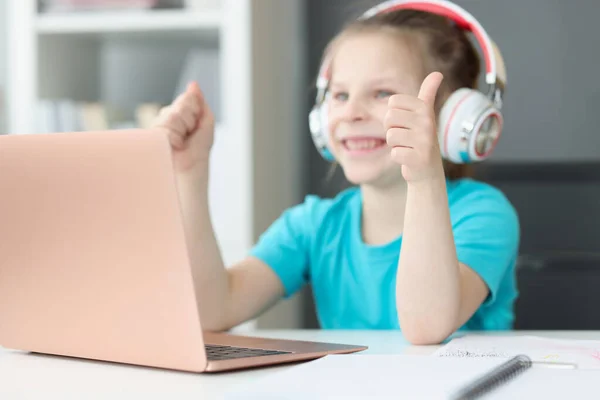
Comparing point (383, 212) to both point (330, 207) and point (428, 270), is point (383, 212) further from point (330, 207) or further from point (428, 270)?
point (428, 270)

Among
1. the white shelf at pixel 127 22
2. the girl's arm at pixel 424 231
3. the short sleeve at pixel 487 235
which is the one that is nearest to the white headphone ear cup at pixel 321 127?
the short sleeve at pixel 487 235

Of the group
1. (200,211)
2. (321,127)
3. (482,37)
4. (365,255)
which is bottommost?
(365,255)

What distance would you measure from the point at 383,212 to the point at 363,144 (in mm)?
139

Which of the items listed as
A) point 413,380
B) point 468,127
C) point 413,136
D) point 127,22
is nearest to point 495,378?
point 413,380

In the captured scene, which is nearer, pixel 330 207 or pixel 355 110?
pixel 355 110

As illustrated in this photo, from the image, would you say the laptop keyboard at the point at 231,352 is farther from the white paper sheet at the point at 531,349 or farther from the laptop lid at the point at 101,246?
the white paper sheet at the point at 531,349

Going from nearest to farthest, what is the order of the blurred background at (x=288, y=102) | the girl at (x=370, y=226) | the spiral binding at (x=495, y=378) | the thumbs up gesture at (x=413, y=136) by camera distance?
the spiral binding at (x=495, y=378) < the thumbs up gesture at (x=413, y=136) < the girl at (x=370, y=226) < the blurred background at (x=288, y=102)

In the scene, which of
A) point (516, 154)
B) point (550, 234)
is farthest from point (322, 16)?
point (550, 234)

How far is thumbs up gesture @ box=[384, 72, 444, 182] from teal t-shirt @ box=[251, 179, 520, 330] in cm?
26

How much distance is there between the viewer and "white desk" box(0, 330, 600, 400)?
2.33ft

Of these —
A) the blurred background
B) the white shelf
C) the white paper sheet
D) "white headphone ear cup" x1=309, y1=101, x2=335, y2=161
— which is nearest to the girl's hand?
"white headphone ear cup" x1=309, y1=101, x2=335, y2=161

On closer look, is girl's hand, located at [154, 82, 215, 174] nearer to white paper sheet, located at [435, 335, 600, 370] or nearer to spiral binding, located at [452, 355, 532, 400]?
white paper sheet, located at [435, 335, 600, 370]

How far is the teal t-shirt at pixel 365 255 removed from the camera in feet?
4.01

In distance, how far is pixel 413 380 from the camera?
699 millimetres
